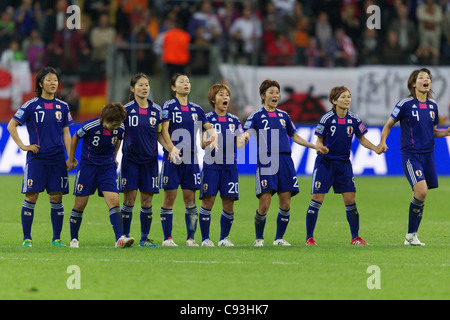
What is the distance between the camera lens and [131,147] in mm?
10000

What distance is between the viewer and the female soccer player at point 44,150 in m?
9.91

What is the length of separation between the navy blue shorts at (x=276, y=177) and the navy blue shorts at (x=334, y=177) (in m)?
0.39

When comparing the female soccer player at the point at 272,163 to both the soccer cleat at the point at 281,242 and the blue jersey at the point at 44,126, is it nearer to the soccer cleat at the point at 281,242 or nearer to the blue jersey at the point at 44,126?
the soccer cleat at the point at 281,242

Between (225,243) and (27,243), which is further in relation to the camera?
(225,243)

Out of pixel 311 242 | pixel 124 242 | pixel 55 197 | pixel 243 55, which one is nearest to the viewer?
pixel 124 242

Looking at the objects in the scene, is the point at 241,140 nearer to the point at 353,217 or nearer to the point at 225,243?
the point at 225,243

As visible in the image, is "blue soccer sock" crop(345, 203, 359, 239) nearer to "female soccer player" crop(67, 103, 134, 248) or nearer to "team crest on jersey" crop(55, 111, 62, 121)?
"female soccer player" crop(67, 103, 134, 248)

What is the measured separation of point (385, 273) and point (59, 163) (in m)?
4.16

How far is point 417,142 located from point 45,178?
178 inches

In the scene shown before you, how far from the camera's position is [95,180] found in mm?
9750

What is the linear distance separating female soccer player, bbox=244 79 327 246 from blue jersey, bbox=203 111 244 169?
0.17m

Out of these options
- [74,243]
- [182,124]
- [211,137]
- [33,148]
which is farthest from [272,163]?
[33,148]
